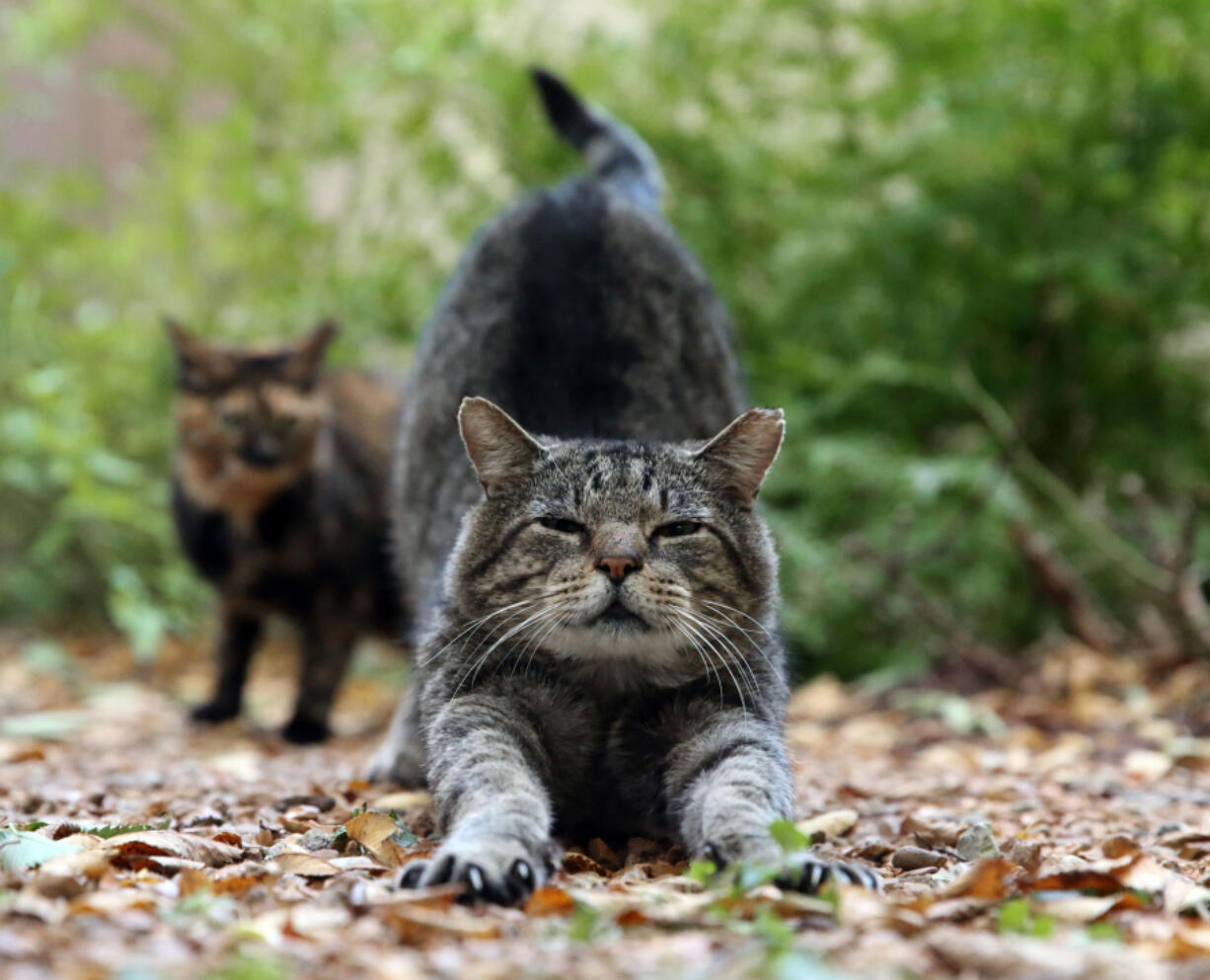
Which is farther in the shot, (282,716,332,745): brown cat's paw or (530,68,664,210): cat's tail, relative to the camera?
(282,716,332,745): brown cat's paw

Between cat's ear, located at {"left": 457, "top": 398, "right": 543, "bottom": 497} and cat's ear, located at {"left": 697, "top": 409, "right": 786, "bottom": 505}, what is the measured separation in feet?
1.22

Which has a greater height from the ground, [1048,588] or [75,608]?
[1048,588]

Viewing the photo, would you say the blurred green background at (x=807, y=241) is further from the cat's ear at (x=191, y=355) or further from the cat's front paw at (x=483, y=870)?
the cat's front paw at (x=483, y=870)

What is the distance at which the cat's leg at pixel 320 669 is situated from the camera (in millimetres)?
4602

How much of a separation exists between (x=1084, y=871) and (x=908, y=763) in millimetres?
1871

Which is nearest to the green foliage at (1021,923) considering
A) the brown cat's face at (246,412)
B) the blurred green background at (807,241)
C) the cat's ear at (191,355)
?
the blurred green background at (807,241)

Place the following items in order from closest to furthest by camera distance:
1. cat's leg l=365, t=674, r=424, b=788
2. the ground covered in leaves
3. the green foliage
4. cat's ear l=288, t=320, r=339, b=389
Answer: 1. the ground covered in leaves
2. the green foliage
3. cat's leg l=365, t=674, r=424, b=788
4. cat's ear l=288, t=320, r=339, b=389

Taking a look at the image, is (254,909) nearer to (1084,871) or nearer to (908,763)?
(1084,871)

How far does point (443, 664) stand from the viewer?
2.75 m

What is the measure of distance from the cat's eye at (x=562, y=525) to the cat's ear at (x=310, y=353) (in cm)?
239

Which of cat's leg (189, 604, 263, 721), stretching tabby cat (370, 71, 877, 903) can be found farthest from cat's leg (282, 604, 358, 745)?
stretching tabby cat (370, 71, 877, 903)

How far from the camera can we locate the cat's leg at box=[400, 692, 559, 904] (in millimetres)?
2008

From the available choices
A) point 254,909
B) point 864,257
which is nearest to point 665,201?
point 864,257

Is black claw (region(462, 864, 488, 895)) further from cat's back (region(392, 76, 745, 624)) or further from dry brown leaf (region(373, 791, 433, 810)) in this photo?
cat's back (region(392, 76, 745, 624))
